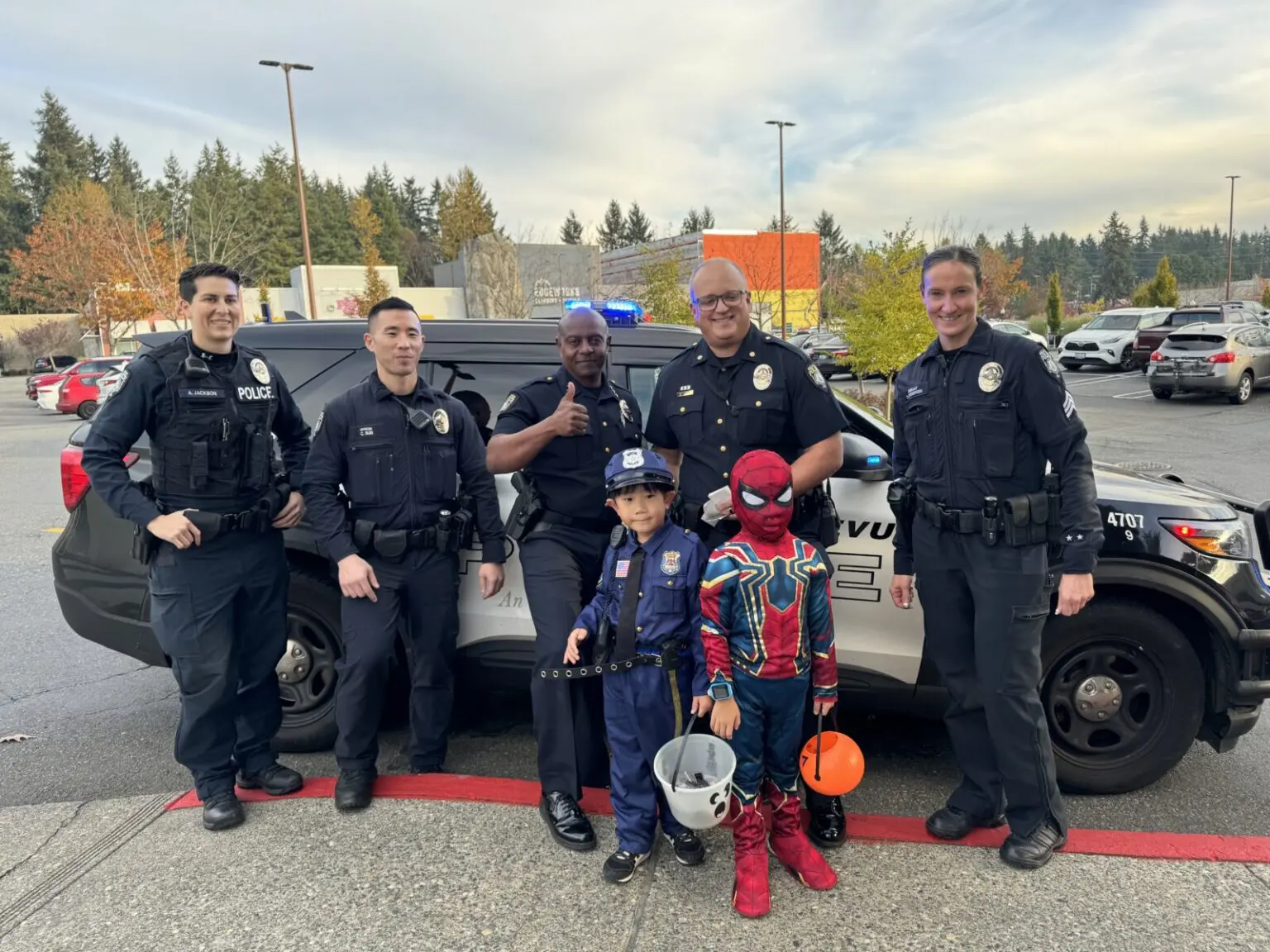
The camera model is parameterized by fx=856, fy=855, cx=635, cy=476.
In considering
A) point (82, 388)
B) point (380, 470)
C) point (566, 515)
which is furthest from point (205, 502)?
point (82, 388)

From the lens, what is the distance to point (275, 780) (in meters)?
3.17

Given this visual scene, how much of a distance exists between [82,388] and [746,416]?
2474 centimetres

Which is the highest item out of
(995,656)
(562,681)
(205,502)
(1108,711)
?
(205,502)

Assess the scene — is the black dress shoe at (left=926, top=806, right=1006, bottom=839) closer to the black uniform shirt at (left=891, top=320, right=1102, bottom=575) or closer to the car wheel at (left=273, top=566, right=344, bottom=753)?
the black uniform shirt at (left=891, top=320, right=1102, bottom=575)

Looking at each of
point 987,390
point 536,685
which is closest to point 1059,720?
point 987,390

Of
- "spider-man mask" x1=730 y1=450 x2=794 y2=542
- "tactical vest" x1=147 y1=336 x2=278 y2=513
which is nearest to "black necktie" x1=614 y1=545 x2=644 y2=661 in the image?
"spider-man mask" x1=730 y1=450 x2=794 y2=542

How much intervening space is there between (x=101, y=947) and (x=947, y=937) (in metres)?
2.29

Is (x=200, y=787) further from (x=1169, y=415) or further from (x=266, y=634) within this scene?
(x=1169, y=415)

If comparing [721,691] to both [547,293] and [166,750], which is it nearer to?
[166,750]

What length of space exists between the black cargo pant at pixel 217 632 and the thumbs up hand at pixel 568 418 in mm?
1160

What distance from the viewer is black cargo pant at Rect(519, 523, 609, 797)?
9.40 ft

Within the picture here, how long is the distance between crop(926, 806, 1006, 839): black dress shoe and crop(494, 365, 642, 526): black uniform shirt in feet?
4.76

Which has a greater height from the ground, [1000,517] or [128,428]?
[128,428]

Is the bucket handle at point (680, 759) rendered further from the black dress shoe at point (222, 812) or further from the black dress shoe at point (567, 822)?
the black dress shoe at point (222, 812)
